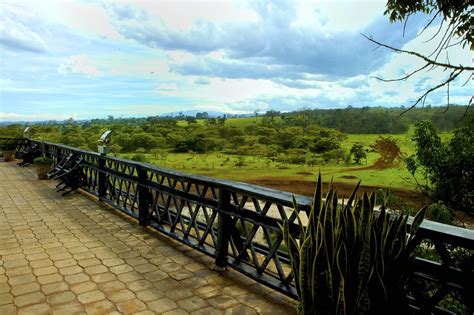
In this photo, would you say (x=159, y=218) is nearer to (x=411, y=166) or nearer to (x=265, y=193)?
A: (x=265, y=193)

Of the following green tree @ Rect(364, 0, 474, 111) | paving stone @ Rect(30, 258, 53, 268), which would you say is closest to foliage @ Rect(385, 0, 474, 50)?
green tree @ Rect(364, 0, 474, 111)

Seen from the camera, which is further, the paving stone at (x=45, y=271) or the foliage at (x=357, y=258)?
the paving stone at (x=45, y=271)

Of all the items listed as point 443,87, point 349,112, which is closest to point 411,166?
point 443,87

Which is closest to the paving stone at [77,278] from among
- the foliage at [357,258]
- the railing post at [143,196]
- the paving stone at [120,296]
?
the paving stone at [120,296]

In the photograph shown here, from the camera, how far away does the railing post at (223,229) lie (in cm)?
313

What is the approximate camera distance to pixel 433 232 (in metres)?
1.78

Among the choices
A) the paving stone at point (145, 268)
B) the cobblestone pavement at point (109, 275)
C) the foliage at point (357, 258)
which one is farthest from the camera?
the paving stone at point (145, 268)

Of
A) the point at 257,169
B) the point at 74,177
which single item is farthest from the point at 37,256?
the point at 257,169

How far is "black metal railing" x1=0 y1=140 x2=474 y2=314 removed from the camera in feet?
5.82

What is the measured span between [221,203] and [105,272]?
124cm

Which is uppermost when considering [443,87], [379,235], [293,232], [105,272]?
[443,87]

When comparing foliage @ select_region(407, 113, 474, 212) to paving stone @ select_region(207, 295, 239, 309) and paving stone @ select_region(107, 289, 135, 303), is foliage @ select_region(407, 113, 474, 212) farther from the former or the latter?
paving stone @ select_region(107, 289, 135, 303)

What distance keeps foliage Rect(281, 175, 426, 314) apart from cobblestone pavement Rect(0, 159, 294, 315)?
0.82 m

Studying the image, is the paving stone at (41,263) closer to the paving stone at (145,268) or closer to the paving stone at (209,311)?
the paving stone at (145,268)
